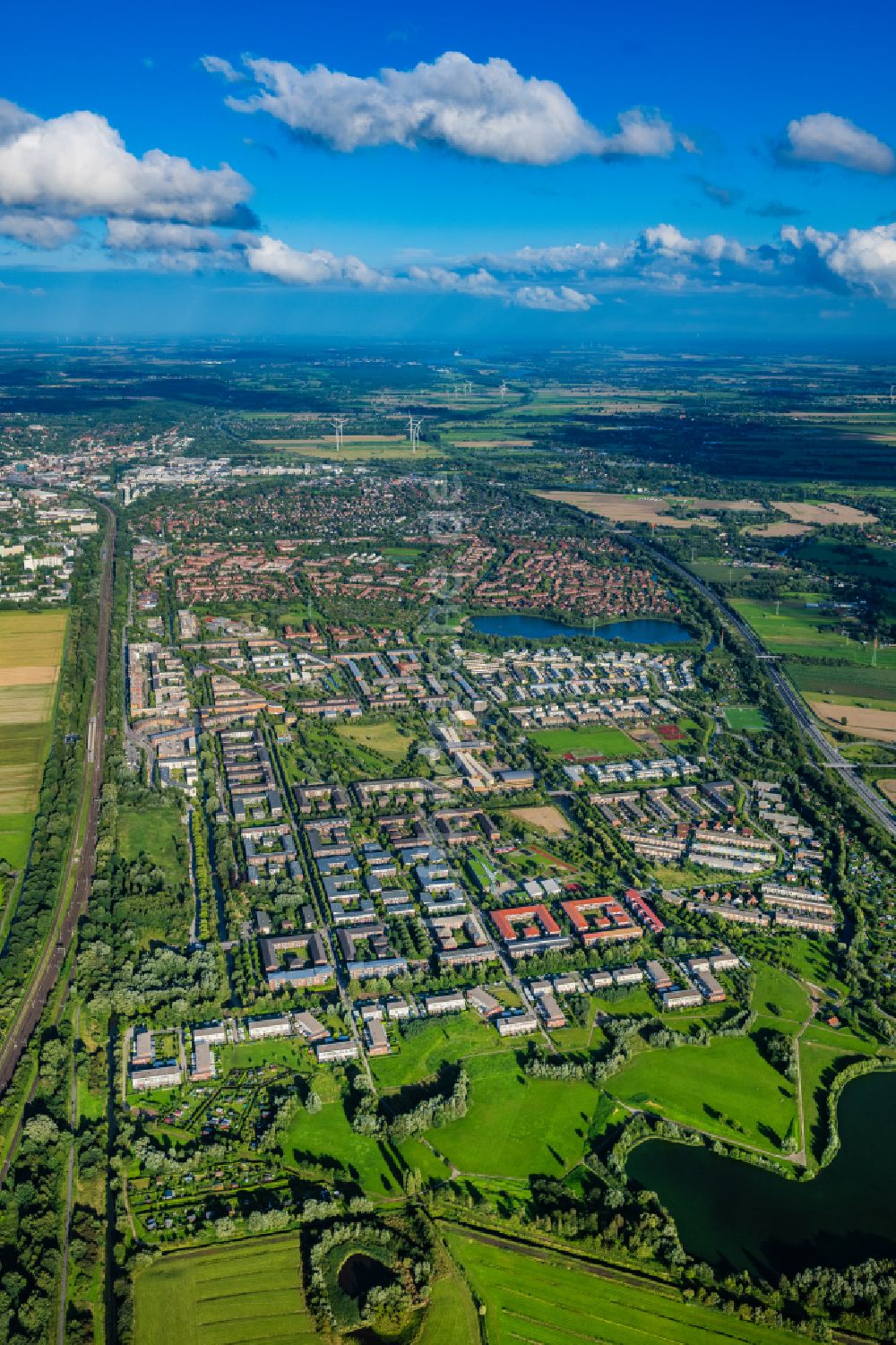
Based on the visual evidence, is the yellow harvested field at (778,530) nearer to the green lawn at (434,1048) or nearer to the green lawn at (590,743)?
the green lawn at (590,743)

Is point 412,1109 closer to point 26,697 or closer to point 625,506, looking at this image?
point 26,697

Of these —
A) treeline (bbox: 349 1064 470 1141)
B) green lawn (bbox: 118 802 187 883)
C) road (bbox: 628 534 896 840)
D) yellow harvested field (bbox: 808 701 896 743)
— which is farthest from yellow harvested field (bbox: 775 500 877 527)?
treeline (bbox: 349 1064 470 1141)

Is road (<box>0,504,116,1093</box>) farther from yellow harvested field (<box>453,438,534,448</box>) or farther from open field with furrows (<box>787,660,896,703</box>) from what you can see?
yellow harvested field (<box>453,438,534,448</box>)

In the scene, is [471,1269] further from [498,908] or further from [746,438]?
[746,438]

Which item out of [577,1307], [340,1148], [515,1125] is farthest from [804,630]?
[577,1307]

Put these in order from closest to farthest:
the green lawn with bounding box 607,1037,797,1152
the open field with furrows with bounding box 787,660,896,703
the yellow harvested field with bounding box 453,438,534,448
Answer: the green lawn with bounding box 607,1037,797,1152 < the open field with furrows with bounding box 787,660,896,703 < the yellow harvested field with bounding box 453,438,534,448

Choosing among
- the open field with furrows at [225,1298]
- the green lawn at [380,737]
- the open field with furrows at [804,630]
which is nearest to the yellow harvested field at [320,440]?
the open field with furrows at [804,630]
